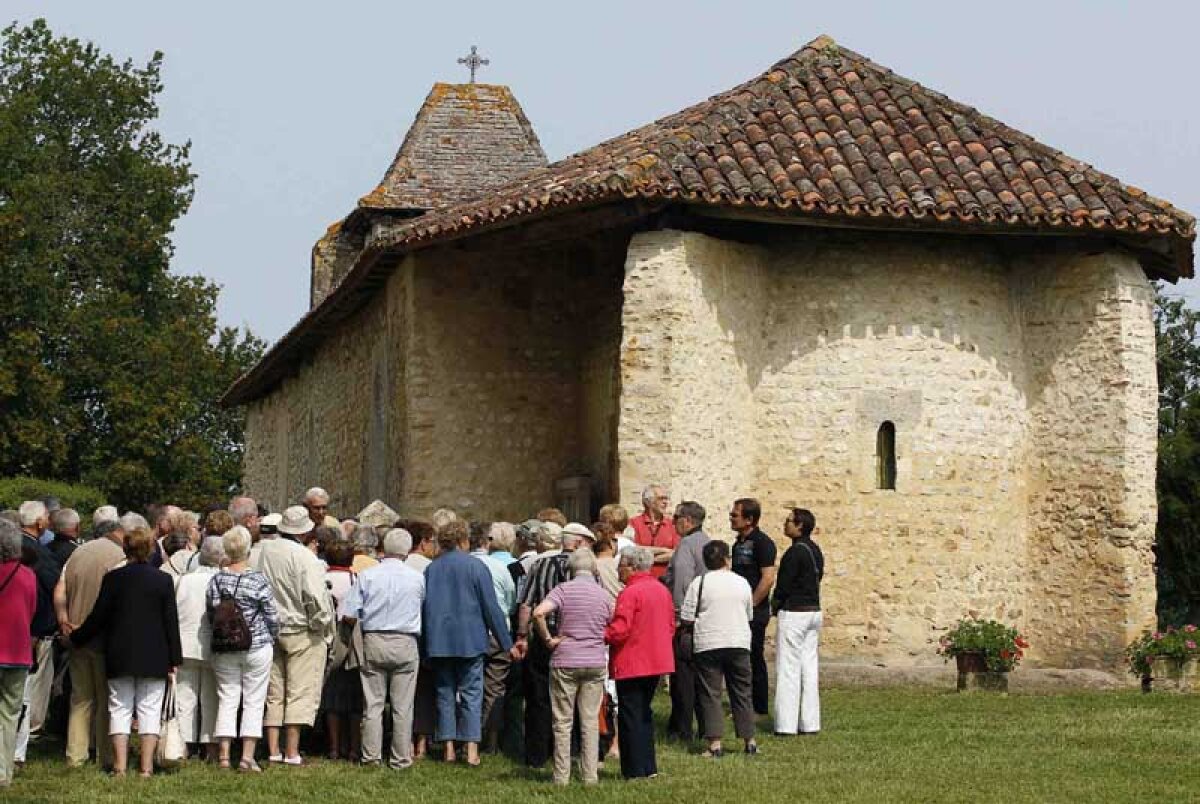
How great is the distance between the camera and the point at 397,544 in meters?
13.1

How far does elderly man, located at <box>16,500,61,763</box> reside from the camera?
12.6 meters

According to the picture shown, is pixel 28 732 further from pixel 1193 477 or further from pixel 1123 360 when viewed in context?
pixel 1193 477

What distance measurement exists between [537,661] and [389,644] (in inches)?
40.7

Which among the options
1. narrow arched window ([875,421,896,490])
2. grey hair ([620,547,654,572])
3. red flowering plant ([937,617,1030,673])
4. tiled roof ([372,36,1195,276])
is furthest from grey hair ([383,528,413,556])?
narrow arched window ([875,421,896,490])

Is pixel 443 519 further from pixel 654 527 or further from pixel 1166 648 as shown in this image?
pixel 1166 648

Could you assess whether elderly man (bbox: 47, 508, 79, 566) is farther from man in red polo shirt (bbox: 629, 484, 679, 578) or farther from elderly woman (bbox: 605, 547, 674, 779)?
man in red polo shirt (bbox: 629, 484, 679, 578)

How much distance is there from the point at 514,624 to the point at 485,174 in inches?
792

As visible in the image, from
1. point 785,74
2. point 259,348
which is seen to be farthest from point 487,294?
point 259,348

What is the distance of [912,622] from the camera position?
19625mm

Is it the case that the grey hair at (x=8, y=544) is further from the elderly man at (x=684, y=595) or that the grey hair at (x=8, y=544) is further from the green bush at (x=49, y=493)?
the green bush at (x=49, y=493)


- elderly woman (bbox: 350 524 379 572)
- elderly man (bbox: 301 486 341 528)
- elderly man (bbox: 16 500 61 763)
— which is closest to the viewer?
elderly man (bbox: 16 500 61 763)

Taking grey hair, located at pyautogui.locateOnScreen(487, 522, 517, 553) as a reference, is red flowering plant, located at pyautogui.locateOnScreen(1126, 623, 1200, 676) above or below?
below

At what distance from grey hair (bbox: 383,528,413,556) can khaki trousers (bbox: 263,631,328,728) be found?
779 millimetres

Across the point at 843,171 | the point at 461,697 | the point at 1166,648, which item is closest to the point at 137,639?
the point at 461,697
